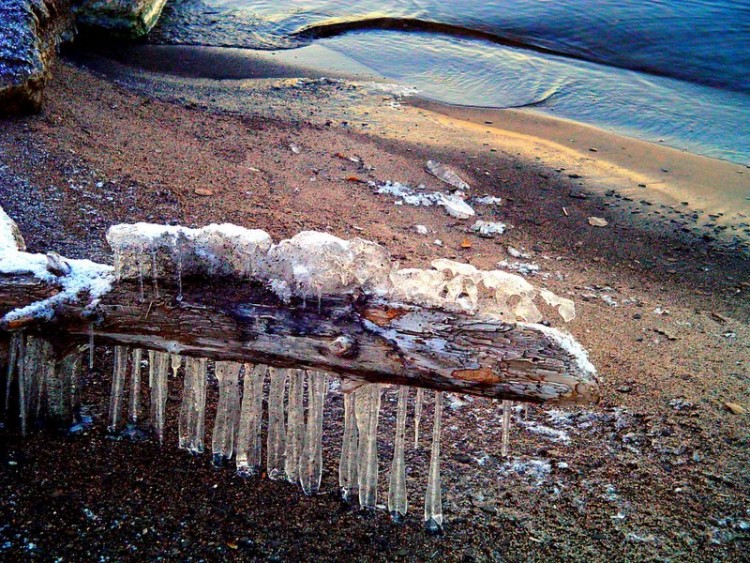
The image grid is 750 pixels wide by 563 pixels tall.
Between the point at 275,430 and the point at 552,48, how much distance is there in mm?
8806

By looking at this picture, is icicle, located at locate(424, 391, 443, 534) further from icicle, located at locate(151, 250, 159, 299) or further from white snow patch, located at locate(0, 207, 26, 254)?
white snow patch, located at locate(0, 207, 26, 254)

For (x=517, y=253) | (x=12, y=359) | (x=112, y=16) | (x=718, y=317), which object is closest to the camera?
(x=12, y=359)

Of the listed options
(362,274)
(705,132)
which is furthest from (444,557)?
(705,132)

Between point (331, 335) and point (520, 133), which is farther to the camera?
point (520, 133)

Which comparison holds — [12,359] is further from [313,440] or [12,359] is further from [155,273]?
[313,440]

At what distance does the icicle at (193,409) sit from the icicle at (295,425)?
0.36 metres

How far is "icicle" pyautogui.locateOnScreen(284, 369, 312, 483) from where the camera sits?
2.51m

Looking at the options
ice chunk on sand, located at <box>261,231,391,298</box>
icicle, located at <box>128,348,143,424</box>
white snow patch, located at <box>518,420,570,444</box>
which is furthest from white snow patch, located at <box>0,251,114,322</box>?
white snow patch, located at <box>518,420,570,444</box>

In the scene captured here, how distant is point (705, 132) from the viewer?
743 cm

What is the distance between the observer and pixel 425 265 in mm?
4207

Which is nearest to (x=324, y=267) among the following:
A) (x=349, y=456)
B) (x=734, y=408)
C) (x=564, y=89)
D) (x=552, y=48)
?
(x=349, y=456)

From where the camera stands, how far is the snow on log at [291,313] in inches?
89.4

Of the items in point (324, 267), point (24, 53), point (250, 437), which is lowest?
point (250, 437)

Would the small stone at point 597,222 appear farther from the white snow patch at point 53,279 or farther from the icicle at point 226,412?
the white snow patch at point 53,279
